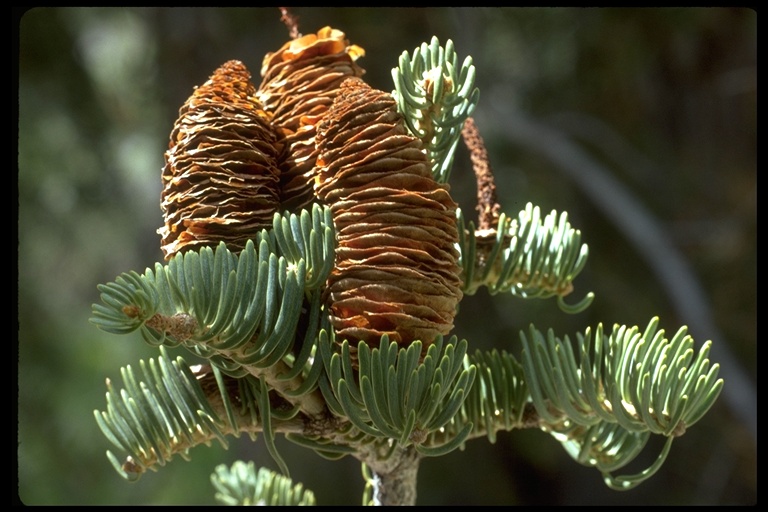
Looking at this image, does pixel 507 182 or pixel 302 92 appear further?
pixel 507 182

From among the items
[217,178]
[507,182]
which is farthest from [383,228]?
[507,182]

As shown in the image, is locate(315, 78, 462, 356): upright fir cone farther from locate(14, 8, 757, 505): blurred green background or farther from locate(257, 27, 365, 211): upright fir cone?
locate(14, 8, 757, 505): blurred green background

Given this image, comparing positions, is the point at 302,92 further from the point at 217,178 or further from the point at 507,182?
the point at 507,182

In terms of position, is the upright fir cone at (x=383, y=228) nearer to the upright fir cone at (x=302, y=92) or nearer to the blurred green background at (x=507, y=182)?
the upright fir cone at (x=302, y=92)

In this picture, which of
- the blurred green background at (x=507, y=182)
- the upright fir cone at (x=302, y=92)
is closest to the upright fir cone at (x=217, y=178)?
the upright fir cone at (x=302, y=92)
